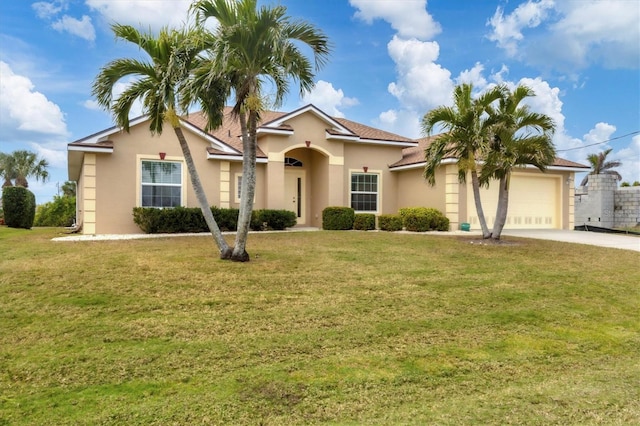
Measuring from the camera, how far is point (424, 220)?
1817 cm

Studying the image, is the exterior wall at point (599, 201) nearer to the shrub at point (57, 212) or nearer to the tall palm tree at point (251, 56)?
the tall palm tree at point (251, 56)

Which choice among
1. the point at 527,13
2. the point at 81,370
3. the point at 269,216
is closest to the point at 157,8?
the point at 269,216

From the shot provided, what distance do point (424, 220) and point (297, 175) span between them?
22.4 feet

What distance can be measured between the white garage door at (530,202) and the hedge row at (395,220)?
10.4ft

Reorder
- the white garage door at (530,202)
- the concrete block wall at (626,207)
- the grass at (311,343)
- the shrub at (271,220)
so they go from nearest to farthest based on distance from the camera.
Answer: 1. the grass at (311,343)
2. the shrub at (271,220)
3. the white garage door at (530,202)
4. the concrete block wall at (626,207)

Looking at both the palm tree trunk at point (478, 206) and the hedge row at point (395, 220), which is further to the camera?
the hedge row at point (395, 220)

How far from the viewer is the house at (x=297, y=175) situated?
16.0 metres

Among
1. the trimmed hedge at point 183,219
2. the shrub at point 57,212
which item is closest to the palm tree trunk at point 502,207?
the trimmed hedge at point 183,219

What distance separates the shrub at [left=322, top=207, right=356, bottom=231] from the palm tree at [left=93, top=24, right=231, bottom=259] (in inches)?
362

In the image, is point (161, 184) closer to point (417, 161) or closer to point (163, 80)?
point (163, 80)

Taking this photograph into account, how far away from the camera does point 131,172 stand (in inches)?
639

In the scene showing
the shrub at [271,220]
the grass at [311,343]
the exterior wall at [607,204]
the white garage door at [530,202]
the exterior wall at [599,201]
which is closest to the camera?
the grass at [311,343]

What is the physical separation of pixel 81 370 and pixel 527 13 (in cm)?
1837

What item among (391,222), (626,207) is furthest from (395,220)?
(626,207)
